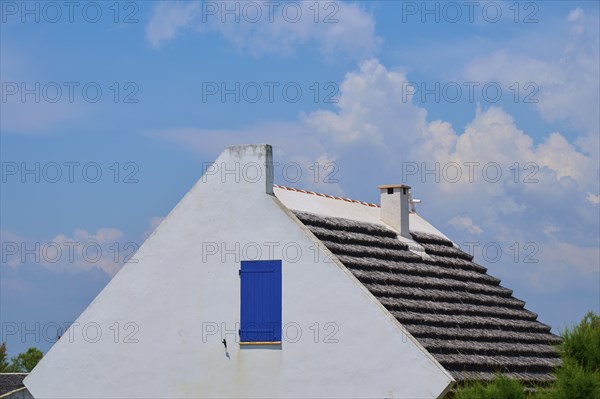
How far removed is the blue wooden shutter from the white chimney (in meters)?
6.13

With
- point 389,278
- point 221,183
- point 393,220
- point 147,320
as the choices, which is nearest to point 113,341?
point 147,320

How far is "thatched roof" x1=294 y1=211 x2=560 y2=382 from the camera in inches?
890

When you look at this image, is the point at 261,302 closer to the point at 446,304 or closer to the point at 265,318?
the point at 265,318

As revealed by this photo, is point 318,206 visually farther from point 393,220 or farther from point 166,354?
point 166,354

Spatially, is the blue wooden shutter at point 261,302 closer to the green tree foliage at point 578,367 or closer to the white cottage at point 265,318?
the white cottage at point 265,318

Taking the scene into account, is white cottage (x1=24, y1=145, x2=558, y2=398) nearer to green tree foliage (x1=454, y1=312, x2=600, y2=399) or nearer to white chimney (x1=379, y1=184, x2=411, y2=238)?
green tree foliage (x1=454, y1=312, x2=600, y2=399)

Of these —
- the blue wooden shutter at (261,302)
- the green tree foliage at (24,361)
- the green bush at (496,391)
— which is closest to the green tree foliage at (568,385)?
the green bush at (496,391)

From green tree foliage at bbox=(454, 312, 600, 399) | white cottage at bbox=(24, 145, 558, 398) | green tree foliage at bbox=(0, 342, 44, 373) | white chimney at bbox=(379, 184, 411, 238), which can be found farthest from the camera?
green tree foliage at bbox=(0, 342, 44, 373)

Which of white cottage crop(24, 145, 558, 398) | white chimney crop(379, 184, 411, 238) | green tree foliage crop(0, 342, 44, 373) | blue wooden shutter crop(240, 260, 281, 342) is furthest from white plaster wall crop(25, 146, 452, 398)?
green tree foliage crop(0, 342, 44, 373)

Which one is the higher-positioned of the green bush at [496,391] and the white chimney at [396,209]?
the white chimney at [396,209]

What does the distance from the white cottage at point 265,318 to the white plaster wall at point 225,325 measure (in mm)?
26

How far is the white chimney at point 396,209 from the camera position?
28.1m

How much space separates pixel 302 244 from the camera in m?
22.6

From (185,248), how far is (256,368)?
3.25 meters
